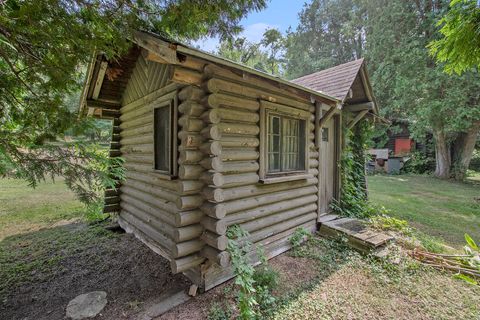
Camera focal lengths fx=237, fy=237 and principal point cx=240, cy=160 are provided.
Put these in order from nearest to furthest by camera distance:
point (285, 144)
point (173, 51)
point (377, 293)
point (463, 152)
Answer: point (173, 51) → point (377, 293) → point (285, 144) → point (463, 152)

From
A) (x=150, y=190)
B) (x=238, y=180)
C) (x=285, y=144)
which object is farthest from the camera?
(x=285, y=144)

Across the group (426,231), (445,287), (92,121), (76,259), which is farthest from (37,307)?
(426,231)

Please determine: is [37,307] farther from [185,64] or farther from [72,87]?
[185,64]

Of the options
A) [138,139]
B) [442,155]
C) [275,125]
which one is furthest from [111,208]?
[442,155]

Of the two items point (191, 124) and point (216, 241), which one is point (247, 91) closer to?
point (191, 124)

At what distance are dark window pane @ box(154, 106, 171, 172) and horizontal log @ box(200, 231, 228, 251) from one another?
4.77 ft

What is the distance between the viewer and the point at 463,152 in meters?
13.7

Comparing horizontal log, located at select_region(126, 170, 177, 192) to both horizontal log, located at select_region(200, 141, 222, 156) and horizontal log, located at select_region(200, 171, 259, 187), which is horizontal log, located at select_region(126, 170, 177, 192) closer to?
horizontal log, located at select_region(200, 171, 259, 187)

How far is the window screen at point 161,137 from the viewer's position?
4145mm

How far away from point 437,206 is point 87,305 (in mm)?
10156

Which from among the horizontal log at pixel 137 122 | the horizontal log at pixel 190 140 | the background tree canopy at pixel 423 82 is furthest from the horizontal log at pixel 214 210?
the background tree canopy at pixel 423 82

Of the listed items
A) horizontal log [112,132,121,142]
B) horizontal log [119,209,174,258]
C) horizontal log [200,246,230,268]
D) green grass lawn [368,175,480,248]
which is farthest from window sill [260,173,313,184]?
horizontal log [112,132,121,142]

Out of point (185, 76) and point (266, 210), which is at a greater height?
point (185, 76)

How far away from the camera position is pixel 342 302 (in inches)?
130
